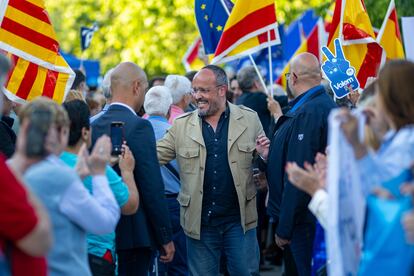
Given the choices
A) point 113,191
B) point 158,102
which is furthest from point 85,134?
point 158,102

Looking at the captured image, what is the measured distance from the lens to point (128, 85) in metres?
7.31

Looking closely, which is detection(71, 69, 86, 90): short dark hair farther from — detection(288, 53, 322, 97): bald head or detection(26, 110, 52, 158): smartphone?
detection(26, 110, 52, 158): smartphone

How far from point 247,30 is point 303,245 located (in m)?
2.63

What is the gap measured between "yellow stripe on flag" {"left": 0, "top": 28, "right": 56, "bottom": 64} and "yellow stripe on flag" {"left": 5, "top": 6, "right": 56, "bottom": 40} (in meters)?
0.14

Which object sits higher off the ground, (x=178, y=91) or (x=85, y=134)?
(x=178, y=91)

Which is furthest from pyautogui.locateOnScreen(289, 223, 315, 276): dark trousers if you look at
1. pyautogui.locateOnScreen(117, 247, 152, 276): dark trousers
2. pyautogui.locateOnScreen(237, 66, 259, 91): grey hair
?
pyautogui.locateOnScreen(237, 66, 259, 91): grey hair

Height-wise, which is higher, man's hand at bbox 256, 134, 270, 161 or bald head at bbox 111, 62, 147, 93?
bald head at bbox 111, 62, 147, 93

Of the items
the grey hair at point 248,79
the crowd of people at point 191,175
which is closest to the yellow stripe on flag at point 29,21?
the crowd of people at point 191,175

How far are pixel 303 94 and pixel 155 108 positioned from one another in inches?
68.8

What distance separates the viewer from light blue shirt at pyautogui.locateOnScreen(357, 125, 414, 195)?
15.3 feet

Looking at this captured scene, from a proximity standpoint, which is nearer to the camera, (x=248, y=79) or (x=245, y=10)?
(x=245, y=10)

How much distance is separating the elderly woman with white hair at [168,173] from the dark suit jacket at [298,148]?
4.20 ft

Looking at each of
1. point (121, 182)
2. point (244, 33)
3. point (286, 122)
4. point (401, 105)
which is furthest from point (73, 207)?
point (244, 33)

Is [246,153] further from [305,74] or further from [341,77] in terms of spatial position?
[341,77]
